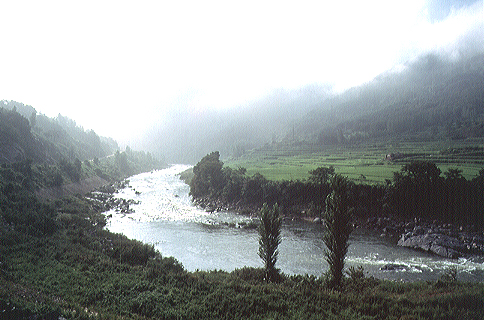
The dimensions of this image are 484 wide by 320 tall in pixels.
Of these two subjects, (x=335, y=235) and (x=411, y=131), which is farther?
(x=411, y=131)

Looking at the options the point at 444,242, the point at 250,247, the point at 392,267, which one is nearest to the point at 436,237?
the point at 444,242

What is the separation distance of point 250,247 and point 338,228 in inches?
845

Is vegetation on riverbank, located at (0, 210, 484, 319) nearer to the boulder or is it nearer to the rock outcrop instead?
the boulder

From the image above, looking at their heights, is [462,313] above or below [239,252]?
above

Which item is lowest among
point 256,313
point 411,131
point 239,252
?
point 239,252

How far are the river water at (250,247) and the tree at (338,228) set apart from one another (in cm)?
858

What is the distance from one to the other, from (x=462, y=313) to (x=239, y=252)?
1145 inches

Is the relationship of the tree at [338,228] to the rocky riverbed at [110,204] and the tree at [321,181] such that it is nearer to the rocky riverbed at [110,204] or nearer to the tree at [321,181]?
the tree at [321,181]

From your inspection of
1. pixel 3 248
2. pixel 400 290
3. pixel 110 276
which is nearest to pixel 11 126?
pixel 3 248

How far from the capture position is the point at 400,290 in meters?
25.8

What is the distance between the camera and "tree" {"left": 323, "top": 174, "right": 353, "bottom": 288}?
86.1ft

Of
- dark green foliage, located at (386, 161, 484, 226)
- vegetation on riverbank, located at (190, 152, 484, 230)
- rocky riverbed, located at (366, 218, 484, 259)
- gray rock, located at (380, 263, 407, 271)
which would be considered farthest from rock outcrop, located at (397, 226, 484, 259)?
gray rock, located at (380, 263, 407, 271)

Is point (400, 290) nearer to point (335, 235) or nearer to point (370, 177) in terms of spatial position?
point (335, 235)

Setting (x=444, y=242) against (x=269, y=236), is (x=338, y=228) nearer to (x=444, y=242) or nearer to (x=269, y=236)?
(x=269, y=236)
